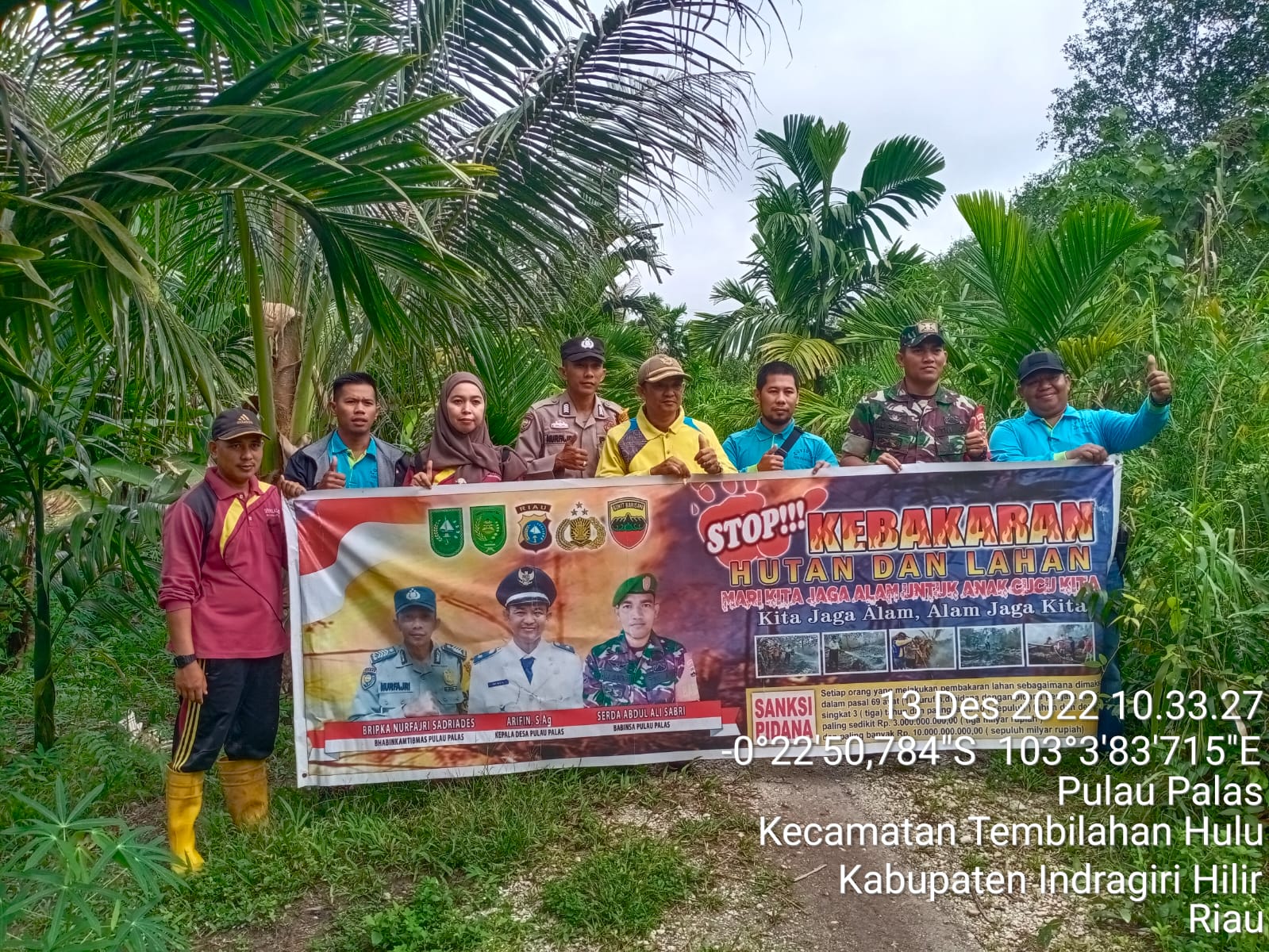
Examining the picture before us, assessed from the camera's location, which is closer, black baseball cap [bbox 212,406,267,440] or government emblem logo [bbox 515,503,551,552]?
black baseball cap [bbox 212,406,267,440]

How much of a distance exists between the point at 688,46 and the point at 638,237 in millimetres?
1557

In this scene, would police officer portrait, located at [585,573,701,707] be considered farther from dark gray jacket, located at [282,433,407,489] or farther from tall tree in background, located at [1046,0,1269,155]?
tall tree in background, located at [1046,0,1269,155]

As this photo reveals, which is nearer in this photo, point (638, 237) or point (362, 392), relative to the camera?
→ point (362, 392)

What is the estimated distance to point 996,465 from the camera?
4020 mm

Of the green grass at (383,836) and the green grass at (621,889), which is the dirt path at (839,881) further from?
the green grass at (621,889)

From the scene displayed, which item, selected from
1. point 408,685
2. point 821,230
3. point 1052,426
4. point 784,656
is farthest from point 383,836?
point 821,230

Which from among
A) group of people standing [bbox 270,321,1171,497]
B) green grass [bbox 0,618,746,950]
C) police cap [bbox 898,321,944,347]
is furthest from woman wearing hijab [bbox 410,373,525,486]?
police cap [bbox 898,321,944,347]

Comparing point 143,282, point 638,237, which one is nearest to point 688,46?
point 638,237

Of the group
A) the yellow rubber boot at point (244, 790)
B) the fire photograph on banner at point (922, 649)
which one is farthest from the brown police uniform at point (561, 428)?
the yellow rubber boot at point (244, 790)

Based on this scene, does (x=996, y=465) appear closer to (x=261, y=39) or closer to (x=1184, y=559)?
(x=1184, y=559)

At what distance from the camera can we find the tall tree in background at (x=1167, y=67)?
21.3 metres

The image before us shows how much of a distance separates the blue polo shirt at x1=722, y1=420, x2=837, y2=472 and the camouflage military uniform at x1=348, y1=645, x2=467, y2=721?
5.20 ft

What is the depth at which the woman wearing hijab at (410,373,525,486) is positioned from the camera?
13.5 ft

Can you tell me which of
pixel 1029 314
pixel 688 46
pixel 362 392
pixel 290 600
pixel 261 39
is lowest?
pixel 290 600
